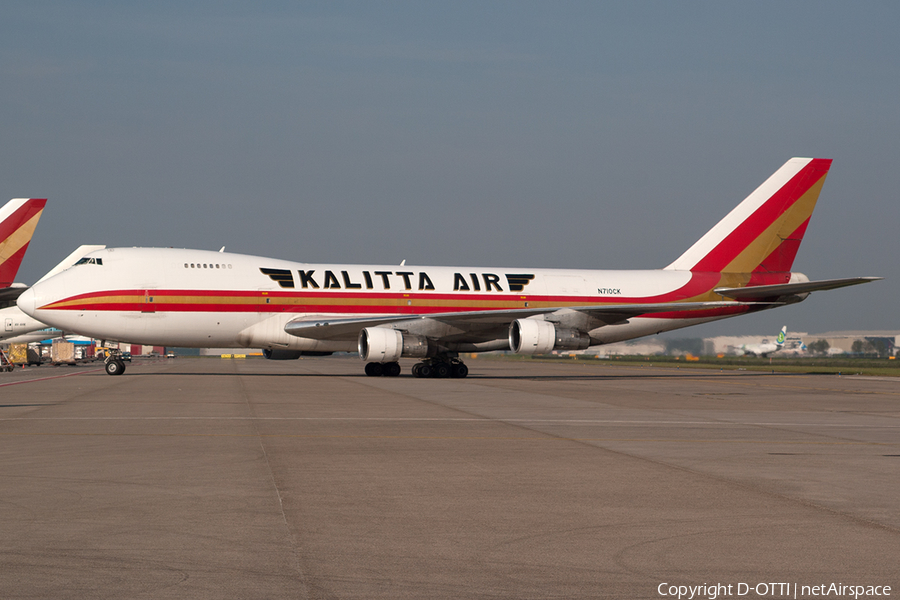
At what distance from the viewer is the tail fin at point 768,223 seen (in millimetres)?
39875

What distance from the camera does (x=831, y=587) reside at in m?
5.49

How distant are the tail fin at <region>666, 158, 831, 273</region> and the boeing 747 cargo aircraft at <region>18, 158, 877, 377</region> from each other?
91mm

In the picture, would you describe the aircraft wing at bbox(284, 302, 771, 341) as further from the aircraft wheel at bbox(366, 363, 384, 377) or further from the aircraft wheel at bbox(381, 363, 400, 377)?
the aircraft wheel at bbox(381, 363, 400, 377)

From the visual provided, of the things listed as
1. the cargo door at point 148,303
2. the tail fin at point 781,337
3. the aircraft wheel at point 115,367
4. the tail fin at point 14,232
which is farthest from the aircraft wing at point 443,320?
the tail fin at point 781,337

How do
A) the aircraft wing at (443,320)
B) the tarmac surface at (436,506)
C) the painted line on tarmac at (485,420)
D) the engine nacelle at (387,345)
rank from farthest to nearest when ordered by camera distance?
the aircraft wing at (443,320)
the engine nacelle at (387,345)
the painted line on tarmac at (485,420)
the tarmac surface at (436,506)

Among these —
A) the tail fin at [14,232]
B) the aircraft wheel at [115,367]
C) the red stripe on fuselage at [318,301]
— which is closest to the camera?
the red stripe on fuselage at [318,301]

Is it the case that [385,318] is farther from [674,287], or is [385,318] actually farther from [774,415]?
[774,415]

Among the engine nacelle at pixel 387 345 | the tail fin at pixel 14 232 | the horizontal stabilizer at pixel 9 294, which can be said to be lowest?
the engine nacelle at pixel 387 345

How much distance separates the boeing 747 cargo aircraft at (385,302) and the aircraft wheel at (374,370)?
7cm

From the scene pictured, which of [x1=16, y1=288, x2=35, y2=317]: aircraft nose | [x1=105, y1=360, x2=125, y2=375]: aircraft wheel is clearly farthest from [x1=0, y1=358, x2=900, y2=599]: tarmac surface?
[x1=105, y1=360, x2=125, y2=375]: aircraft wheel

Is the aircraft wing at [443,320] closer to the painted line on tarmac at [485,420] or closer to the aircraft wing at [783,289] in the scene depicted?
the aircraft wing at [783,289]

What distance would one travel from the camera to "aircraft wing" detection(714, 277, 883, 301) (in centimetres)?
3378

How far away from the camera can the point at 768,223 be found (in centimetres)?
3988

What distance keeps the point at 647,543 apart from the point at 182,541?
11.5 ft
